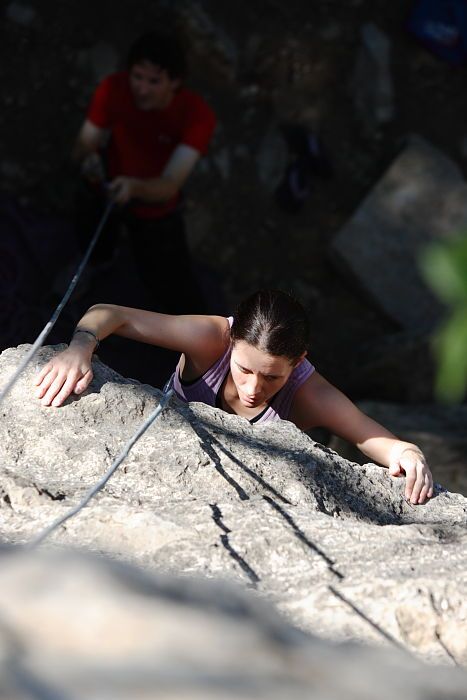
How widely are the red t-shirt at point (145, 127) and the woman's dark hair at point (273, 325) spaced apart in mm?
1325

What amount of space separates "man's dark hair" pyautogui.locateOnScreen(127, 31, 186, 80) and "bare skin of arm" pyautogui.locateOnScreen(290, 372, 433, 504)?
58.6 inches

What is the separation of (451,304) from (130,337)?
1.79 meters

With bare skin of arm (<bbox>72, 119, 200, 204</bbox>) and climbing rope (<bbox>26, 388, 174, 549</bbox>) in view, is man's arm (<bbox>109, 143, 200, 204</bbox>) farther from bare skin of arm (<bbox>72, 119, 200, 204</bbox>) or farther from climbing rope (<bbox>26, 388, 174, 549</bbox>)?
climbing rope (<bbox>26, 388, 174, 549</bbox>)

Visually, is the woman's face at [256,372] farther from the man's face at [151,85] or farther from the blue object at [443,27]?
the blue object at [443,27]

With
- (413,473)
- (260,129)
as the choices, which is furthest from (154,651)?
(260,129)

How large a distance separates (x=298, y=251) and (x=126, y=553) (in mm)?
3975

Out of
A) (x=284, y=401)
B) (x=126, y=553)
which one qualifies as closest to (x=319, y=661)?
(x=126, y=553)

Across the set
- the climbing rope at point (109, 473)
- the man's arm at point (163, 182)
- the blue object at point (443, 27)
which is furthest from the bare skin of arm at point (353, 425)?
the blue object at point (443, 27)

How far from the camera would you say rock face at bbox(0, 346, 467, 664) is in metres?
1.38

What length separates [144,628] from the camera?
0.64 m

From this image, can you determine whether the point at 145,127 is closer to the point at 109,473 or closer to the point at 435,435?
the point at 435,435

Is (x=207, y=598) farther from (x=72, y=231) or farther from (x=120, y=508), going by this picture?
(x=72, y=231)

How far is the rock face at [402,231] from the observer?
5188mm

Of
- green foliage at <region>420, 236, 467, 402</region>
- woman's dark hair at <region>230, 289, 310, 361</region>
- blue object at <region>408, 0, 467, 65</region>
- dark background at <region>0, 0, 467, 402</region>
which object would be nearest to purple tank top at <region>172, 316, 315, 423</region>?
woman's dark hair at <region>230, 289, 310, 361</region>
